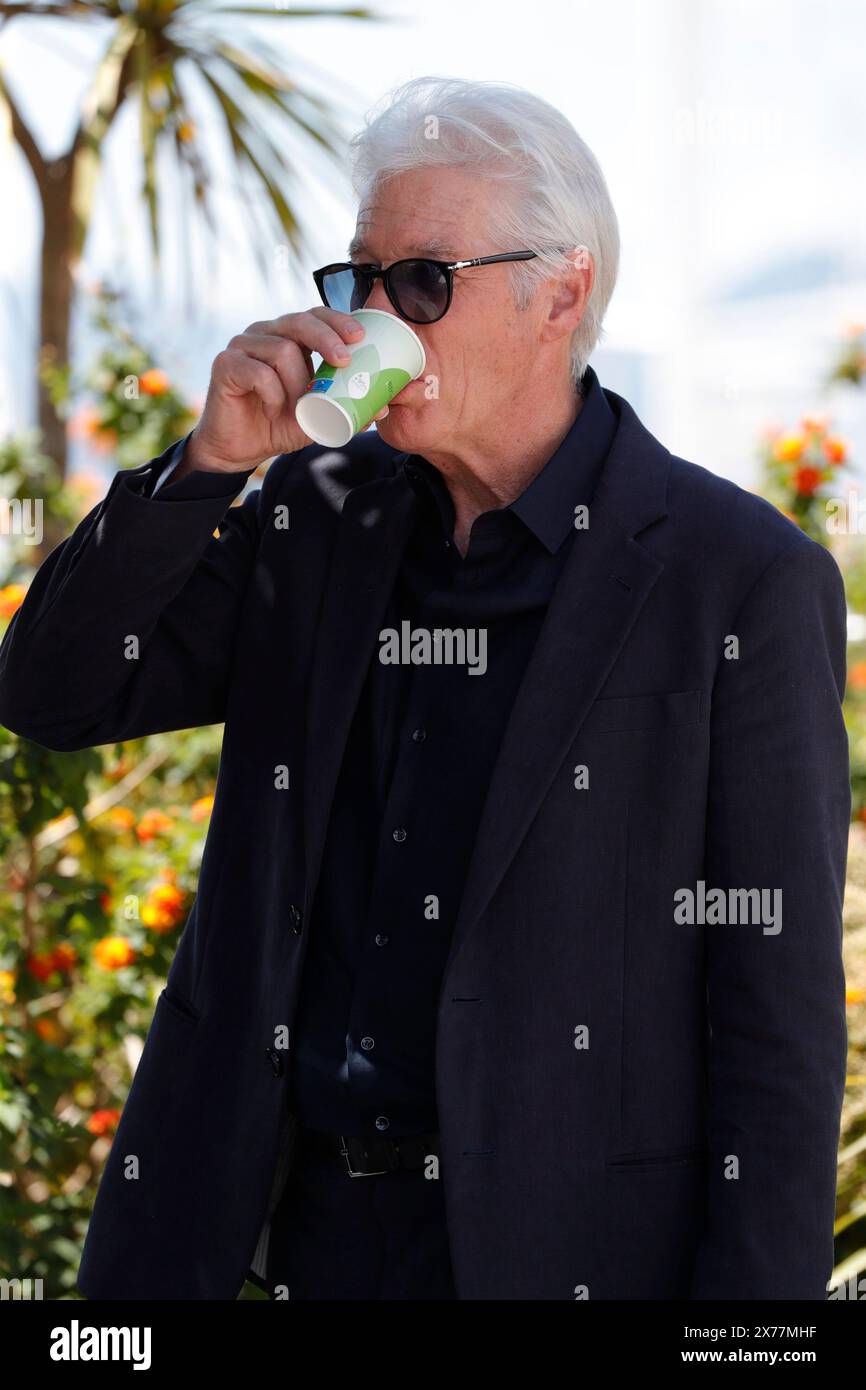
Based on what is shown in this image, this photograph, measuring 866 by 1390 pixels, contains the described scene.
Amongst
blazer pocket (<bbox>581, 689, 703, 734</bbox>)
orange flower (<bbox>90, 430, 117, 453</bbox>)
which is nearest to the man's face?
blazer pocket (<bbox>581, 689, 703, 734</bbox>)

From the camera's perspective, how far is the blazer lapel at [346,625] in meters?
1.49

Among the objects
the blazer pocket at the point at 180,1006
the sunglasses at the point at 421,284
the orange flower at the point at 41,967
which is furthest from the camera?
the orange flower at the point at 41,967

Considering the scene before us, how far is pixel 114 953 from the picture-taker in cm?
242

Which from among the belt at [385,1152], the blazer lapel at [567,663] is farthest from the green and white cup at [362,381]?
the belt at [385,1152]

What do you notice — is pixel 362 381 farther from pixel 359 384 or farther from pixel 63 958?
pixel 63 958

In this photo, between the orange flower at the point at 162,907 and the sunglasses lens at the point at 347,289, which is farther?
the orange flower at the point at 162,907

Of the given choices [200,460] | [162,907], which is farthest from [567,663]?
[162,907]

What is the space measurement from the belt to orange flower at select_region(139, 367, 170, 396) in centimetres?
205

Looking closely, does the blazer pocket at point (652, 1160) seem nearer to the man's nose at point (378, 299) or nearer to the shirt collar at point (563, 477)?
the shirt collar at point (563, 477)

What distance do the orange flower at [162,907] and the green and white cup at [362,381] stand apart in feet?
4.23

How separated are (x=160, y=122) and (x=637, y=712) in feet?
8.73

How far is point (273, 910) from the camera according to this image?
4.96ft

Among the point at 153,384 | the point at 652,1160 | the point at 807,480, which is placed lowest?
the point at 652,1160
